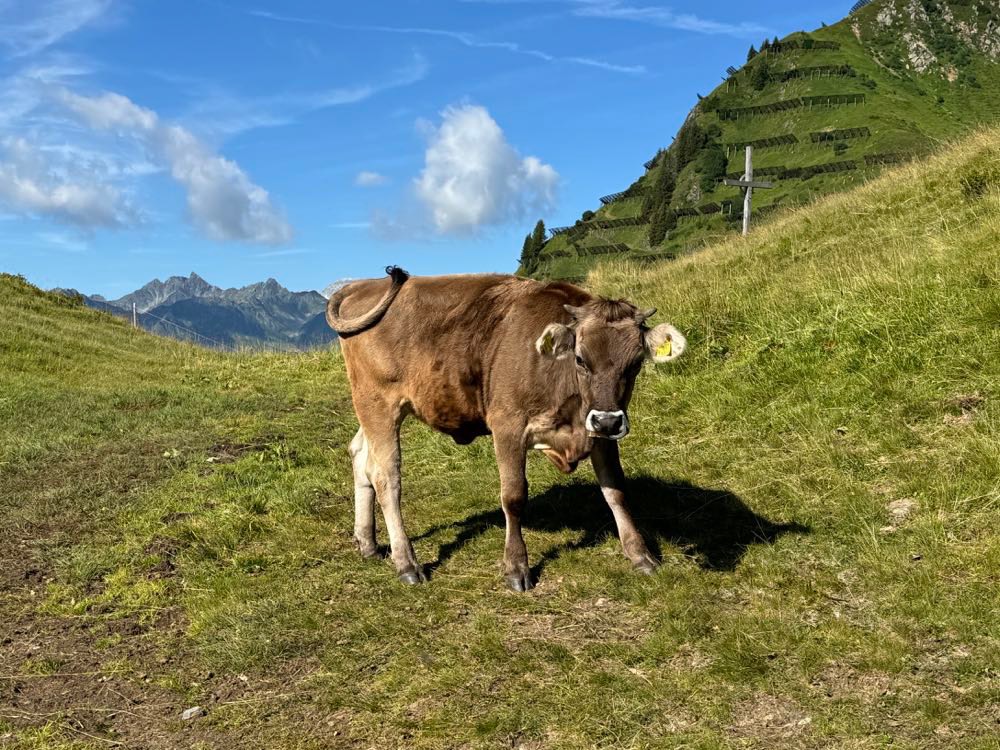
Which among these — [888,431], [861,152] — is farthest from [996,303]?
[861,152]

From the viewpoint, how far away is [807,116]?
152 m

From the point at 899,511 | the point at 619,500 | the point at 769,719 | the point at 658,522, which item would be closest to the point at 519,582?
the point at 619,500

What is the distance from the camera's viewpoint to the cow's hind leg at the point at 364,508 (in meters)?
7.93

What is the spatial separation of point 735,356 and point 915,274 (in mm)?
2545

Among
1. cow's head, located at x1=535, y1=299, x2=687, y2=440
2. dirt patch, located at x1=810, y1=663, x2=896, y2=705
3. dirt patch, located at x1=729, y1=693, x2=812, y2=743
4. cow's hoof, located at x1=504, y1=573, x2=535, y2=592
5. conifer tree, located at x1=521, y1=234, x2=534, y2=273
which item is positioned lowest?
dirt patch, located at x1=729, y1=693, x2=812, y2=743

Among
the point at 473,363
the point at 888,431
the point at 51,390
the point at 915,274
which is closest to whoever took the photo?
the point at 473,363

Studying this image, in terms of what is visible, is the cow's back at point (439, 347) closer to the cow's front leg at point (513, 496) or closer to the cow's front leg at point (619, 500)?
the cow's front leg at point (513, 496)

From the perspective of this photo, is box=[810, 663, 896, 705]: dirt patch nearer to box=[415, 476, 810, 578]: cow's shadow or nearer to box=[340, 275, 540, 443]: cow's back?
box=[415, 476, 810, 578]: cow's shadow

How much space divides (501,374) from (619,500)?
1.47 m

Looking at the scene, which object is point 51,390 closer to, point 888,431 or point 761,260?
point 761,260

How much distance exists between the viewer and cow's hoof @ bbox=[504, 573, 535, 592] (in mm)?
6758

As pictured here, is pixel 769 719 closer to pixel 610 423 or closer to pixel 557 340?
pixel 610 423

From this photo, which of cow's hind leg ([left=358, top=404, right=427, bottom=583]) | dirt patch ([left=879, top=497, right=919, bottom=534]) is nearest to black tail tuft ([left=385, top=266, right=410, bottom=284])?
cow's hind leg ([left=358, top=404, right=427, bottom=583])

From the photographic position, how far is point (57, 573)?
7.97 meters
